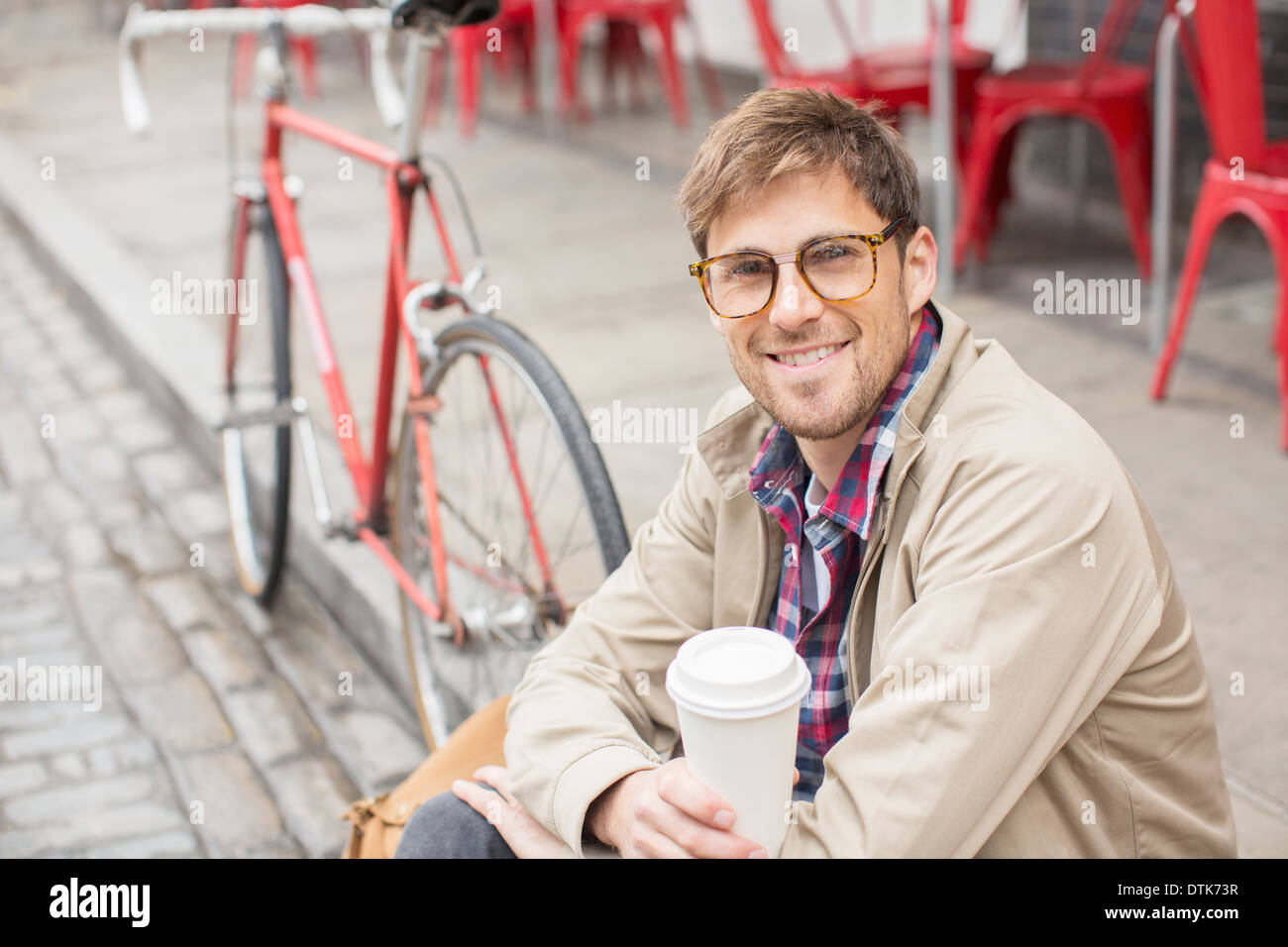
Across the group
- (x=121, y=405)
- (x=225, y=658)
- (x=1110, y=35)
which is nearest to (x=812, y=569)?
(x=225, y=658)

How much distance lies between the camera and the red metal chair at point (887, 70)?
16.9 feet

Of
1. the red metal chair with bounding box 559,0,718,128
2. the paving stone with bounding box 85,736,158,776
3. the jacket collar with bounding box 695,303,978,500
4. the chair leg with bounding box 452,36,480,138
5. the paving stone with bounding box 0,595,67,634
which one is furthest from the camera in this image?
the chair leg with bounding box 452,36,480,138

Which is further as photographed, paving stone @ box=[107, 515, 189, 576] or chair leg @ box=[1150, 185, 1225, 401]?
paving stone @ box=[107, 515, 189, 576]

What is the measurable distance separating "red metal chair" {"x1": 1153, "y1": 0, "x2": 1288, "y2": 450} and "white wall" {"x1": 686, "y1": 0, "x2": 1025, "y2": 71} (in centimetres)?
307

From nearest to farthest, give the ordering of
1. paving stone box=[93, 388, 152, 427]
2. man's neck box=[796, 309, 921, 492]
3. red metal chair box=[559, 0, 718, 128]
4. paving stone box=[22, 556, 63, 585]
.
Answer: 1. man's neck box=[796, 309, 921, 492]
2. paving stone box=[22, 556, 63, 585]
3. paving stone box=[93, 388, 152, 427]
4. red metal chair box=[559, 0, 718, 128]

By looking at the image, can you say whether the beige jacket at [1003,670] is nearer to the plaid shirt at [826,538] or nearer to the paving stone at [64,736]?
the plaid shirt at [826,538]

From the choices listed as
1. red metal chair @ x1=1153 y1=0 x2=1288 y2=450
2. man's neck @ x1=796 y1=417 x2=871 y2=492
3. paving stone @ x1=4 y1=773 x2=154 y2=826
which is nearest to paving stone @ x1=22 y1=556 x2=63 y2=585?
paving stone @ x1=4 y1=773 x2=154 y2=826

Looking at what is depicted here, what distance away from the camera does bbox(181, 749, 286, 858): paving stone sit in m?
3.07

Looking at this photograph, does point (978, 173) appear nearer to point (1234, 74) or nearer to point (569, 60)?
point (1234, 74)

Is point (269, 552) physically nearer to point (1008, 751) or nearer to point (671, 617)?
point (671, 617)

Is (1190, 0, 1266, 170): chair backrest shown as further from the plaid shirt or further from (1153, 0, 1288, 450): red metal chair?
the plaid shirt

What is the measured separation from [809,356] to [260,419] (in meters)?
2.26
